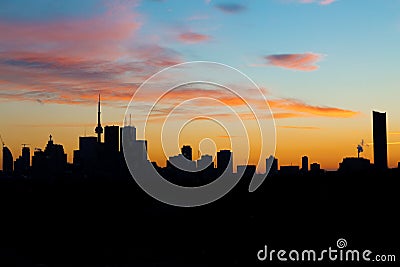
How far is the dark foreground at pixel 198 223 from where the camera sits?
3893 inches

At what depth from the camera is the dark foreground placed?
9888 centimetres

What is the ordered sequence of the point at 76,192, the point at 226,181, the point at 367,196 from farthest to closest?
the point at 226,181 → the point at 76,192 → the point at 367,196

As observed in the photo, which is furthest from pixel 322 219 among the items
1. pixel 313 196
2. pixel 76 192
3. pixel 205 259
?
pixel 76 192

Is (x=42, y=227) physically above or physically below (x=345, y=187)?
below

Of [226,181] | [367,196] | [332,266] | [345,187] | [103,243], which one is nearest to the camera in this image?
[332,266]

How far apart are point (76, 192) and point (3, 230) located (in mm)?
32992

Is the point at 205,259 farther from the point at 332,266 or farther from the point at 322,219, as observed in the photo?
the point at 322,219

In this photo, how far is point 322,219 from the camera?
120m

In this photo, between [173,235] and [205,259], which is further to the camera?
[173,235]

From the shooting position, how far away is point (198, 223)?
130750mm

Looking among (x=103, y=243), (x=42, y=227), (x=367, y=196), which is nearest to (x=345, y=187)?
(x=367, y=196)

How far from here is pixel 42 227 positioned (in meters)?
140

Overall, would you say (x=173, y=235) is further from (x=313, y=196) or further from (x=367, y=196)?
(x=367, y=196)

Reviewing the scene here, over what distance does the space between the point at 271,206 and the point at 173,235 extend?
28.2m
